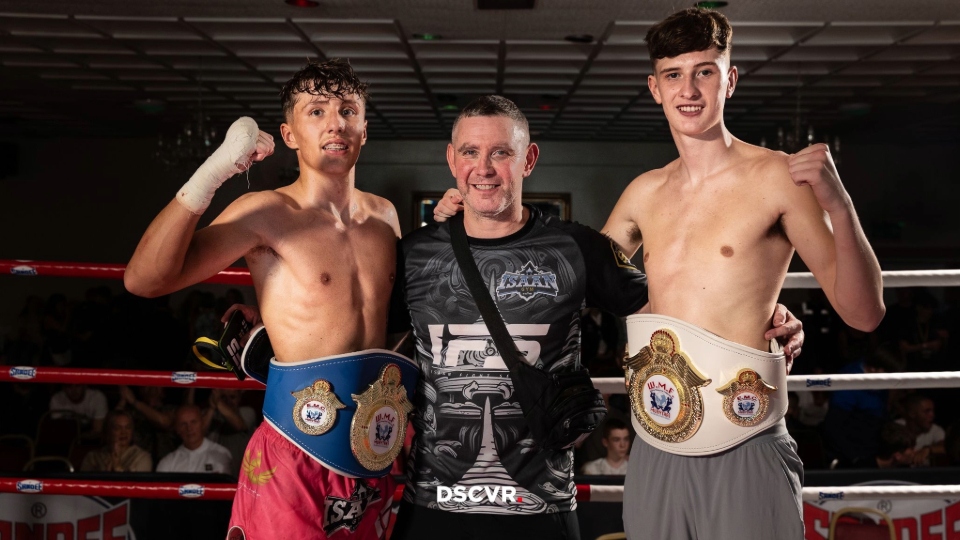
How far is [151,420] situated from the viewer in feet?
17.3

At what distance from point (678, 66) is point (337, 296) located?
3.11 feet

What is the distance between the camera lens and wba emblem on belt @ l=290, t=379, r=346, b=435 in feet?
6.64

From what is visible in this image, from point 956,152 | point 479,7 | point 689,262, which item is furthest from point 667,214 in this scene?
point 956,152

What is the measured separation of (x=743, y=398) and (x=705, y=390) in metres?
0.08

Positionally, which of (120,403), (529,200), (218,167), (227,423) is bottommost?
(227,423)

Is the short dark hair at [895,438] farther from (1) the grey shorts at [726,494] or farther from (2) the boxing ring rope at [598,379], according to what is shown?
(1) the grey shorts at [726,494]

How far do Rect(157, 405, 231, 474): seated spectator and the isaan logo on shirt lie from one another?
3.14 metres

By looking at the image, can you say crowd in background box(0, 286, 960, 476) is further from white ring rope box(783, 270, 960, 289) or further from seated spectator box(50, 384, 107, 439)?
white ring rope box(783, 270, 960, 289)

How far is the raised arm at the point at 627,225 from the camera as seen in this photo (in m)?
2.14

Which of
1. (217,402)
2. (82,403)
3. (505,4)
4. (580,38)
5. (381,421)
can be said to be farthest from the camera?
(580,38)

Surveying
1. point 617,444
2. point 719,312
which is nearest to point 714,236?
point 719,312

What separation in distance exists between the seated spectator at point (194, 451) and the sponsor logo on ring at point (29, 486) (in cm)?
197

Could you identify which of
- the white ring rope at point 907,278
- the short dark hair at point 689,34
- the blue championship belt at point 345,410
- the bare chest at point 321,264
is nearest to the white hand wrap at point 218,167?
the bare chest at point 321,264

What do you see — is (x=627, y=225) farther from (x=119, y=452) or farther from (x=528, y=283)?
(x=119, y=452)
